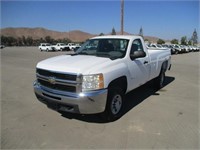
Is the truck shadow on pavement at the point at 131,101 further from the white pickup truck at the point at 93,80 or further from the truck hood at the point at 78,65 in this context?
the truck hood at the point at 78,65

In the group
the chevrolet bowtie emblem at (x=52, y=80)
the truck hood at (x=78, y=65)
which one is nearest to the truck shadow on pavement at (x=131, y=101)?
the chevrolet bowtie emblem at (x=52, y=80)

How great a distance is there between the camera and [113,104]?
411 centimetres

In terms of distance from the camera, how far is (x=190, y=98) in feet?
19.1

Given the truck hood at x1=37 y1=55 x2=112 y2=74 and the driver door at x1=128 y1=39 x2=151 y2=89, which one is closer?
the truck hood at x1=37 y1=55 x2=112 y2=74

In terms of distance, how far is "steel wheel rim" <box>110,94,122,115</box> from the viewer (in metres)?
4.05

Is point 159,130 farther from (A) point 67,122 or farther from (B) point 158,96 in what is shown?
(B) point 158,96

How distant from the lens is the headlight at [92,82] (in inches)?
137

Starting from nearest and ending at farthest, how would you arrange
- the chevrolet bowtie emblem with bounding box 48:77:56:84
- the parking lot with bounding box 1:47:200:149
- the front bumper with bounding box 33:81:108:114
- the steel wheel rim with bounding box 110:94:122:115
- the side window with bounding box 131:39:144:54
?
the parking lot with bounding box 1:47:200:149
the front bumper with bounding box 33:81:108:114
the chevrolet bowtie emblem with bounding box 48:77:56:84
the steel wheel rim with bounding box 110:94:122:115
the side window with bounding box 131:39:144:54

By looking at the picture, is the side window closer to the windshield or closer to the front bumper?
the windshield

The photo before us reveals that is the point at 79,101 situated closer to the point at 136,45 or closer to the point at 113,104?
the point at 113,104

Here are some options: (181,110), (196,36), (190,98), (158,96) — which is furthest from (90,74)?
(196,36)

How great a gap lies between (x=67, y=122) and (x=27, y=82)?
4.47 meters

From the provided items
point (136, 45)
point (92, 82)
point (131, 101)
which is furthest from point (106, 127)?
point (136, 45)

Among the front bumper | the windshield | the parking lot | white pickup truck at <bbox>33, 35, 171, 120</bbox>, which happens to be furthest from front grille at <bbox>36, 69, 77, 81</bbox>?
the windshield
